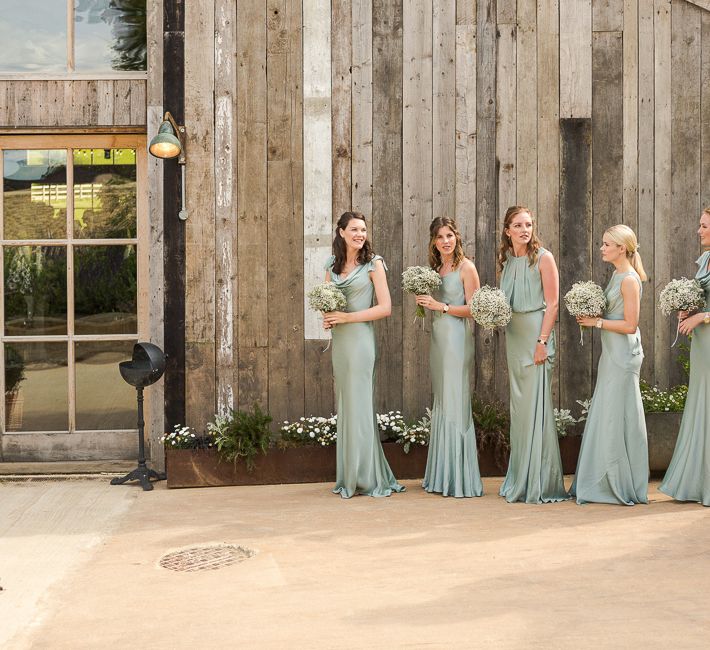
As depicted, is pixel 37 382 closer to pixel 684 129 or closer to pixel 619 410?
pixel 619 410

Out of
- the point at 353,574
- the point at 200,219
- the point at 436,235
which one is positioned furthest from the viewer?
the point at 200,219

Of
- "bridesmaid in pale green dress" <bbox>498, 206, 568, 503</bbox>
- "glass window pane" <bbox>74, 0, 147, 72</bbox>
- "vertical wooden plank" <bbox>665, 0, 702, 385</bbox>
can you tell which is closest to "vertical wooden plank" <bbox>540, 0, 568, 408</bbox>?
"vertical wooden plank" <bbox>665, 0, 702, 385</bbox>

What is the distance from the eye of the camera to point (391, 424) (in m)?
6.43

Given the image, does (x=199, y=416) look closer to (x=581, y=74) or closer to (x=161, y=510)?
(x=161, y=510)

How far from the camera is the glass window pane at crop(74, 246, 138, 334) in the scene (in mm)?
6785

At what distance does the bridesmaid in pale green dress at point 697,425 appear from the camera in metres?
5.50

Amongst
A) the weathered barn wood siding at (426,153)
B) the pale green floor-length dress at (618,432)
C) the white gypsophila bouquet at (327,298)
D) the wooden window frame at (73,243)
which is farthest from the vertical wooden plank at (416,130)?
the wooden window frame at (73,243)

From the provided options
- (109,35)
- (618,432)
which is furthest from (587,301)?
(109,35)

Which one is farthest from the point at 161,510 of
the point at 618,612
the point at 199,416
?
the point at 618,612

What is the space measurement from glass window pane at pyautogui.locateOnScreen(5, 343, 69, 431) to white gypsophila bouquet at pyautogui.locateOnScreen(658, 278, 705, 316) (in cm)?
441

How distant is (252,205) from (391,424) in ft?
6.40

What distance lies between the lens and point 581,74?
266 inches

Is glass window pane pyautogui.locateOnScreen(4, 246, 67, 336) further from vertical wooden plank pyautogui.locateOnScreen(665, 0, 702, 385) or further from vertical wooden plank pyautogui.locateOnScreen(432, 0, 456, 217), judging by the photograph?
vertical wooden plank pyautogui.locateOnScreen(665, 0, 702, 385)

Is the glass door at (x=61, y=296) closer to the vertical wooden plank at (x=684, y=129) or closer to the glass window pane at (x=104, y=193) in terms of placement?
the glass window pane at (x=104, y=193)
